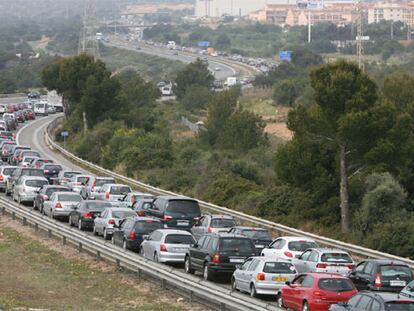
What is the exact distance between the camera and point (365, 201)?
45.0m

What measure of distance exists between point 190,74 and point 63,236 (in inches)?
3790

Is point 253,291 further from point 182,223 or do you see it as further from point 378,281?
point 182,223

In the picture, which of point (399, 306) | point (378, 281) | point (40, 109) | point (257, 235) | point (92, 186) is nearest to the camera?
point (399, 306)

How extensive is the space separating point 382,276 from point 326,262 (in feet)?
8.50

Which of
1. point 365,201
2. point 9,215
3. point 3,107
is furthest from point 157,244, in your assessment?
point 3,107

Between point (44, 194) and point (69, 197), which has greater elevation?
point (69, 197)

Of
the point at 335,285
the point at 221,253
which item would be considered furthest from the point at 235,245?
the point at 335,285

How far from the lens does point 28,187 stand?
50344 mm

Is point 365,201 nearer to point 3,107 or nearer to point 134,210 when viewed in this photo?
point 134,210

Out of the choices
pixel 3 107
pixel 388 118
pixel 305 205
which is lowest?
pixel 3 107

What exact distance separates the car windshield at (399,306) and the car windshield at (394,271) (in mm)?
5605

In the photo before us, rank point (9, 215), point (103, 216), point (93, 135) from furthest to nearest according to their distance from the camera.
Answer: point (93, 135) < point (9, 215) < point (103, 216)

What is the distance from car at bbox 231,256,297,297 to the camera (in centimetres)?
2884

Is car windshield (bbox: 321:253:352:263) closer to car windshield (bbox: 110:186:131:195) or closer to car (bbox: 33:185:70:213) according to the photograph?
car (bbox: 33:185:70:213)
